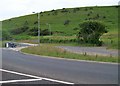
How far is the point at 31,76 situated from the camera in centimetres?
1507

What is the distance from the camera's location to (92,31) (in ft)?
261

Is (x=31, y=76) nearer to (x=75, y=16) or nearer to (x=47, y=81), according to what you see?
(x=47, y=81)

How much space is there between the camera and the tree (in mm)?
77681

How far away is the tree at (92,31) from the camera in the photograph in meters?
77.7

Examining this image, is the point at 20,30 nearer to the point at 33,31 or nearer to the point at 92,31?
the point at 33,31

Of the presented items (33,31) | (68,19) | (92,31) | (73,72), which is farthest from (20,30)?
(73,72)

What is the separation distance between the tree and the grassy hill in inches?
1515

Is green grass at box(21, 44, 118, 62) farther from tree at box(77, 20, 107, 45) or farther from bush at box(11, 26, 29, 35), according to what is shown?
bush at box(11, 26, 29, 35)

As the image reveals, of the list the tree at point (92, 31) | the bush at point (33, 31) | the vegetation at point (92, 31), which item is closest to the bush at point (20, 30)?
the bush at point (33, 31)

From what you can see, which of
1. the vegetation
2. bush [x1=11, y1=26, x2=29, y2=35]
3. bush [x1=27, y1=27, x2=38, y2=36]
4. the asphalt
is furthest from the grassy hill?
the asphalt

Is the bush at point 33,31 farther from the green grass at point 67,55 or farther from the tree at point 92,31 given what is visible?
the green grass at point 67,55

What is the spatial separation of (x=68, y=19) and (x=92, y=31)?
67.8m

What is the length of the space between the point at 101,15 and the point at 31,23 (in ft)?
98.1

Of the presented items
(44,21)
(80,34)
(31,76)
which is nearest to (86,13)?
(44,21)
